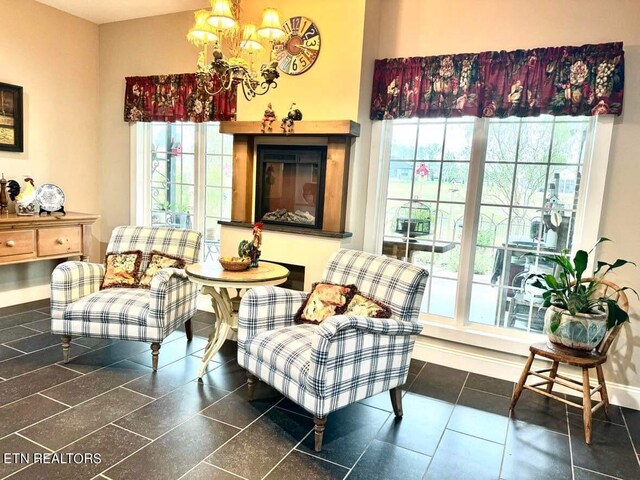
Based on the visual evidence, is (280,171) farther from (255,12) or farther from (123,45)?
(123,45)

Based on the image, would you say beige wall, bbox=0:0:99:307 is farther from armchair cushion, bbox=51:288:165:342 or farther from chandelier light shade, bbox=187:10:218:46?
chandelier light shade, bbox=187:10:218:46

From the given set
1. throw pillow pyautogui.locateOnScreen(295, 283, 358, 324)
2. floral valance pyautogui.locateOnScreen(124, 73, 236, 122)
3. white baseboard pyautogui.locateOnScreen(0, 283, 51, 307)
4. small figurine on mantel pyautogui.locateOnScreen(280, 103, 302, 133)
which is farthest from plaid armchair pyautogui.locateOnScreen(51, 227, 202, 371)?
floral valance pyautogui.locateOnScreen(124, 73, 236, 122)

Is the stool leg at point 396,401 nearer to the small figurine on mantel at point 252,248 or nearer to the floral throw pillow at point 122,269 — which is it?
the small figurine on mantel at point 252,248

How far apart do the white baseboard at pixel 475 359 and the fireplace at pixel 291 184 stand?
1336 mm

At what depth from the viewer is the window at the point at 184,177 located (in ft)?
14.5

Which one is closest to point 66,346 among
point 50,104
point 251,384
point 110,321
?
point 110,321

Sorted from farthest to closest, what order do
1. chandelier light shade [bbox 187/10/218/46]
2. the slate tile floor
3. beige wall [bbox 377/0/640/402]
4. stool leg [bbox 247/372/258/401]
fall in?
beige wall [bbox 377/0/640/402], stool leg [bbox 247/372/258/401], chandelier light shade [bbox 187/10/218/46], the slate tile floor

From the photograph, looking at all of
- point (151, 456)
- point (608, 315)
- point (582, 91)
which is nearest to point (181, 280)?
point (151, 456)

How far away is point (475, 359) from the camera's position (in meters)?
3.30

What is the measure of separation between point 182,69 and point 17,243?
223 centimetres

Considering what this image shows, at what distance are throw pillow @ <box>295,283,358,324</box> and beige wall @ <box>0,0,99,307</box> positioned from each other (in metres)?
3.27

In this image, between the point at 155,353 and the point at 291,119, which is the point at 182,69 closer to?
the point at 291,119

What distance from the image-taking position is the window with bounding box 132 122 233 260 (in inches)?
174

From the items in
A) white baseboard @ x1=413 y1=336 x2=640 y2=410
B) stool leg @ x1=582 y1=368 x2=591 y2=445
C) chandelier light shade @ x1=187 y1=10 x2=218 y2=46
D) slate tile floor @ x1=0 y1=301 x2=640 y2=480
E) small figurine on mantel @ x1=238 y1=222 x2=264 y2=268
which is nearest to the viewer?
slate tile floor @ x1=0 y1=301 x2=640 y2=480
